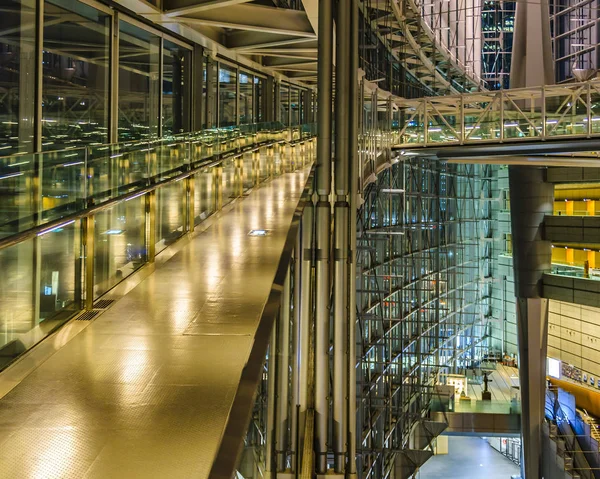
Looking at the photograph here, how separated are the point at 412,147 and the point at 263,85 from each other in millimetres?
7821

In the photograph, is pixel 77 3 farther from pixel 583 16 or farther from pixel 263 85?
pixel 583 16

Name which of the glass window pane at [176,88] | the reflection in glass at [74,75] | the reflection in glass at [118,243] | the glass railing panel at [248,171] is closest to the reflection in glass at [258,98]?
the glass window pane at [176,88]

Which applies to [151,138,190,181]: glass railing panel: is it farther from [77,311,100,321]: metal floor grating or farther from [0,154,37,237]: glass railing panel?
[0,154,37,237]: glass railing panel

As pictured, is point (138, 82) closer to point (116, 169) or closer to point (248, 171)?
point (248, 171)

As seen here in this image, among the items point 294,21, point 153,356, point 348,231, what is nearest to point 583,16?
point 294,21

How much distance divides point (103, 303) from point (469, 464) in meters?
25.5

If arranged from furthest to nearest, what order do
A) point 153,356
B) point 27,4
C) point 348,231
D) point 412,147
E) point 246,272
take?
point 412,147 → point 348,231 → point 27,4 → point 246,272 → point 153,356

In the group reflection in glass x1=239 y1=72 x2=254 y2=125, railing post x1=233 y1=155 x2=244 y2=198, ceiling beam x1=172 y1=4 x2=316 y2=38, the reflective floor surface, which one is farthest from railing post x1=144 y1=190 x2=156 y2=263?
reflection in glass x1=239 y1=72 x2=254 y2=125

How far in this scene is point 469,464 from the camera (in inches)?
1102

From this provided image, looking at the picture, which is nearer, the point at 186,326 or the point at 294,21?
the point at 186,326

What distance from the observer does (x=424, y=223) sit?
2555 centimetres

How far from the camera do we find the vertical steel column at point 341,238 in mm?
10531

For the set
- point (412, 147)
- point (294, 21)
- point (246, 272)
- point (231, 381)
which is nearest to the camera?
point (231, 381)

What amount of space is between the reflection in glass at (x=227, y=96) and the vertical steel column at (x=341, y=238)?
33.2ft
